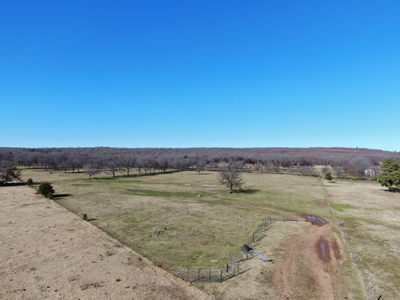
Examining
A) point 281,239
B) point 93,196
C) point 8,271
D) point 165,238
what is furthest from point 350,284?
point 93,196

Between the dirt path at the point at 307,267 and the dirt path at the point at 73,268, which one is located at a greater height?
the dirt path at the point at 73,268

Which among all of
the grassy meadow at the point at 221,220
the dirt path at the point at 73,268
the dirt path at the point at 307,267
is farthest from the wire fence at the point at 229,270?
the dirt path at the point at 307,267

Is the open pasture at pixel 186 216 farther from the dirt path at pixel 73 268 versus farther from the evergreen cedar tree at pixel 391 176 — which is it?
the evergreen cedar tree at pixel 391 176

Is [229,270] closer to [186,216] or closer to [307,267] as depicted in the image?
A: [307,267]

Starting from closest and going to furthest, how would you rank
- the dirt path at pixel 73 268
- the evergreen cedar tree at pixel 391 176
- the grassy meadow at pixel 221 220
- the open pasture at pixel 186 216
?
1. the dirt path at pixel 73 268
2. the grassy meadow at pixel 221 220
3. the open pasture at pixel 186 216
4. the evergreen cedar tree at pixel 391 176

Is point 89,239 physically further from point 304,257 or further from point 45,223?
point 304,257

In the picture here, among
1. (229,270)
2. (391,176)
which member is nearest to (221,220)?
(229,270)
